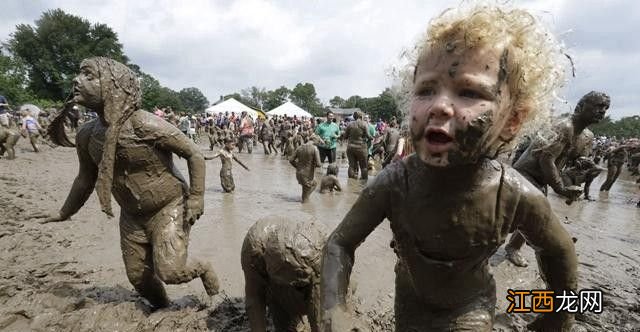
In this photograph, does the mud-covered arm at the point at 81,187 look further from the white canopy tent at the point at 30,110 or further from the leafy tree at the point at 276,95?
the leafy tree at the point at 276,95

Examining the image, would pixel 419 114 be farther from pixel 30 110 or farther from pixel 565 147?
pixel 30 110

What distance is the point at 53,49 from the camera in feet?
185

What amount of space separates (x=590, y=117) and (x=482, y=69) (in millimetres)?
4315

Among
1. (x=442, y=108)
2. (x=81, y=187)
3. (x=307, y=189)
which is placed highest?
(x=442, y=108)

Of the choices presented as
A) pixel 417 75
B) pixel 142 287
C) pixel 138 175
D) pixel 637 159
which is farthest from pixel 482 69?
pixel 637 159

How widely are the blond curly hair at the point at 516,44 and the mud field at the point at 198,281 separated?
1659 mm

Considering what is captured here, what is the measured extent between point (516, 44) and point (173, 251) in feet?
9.18

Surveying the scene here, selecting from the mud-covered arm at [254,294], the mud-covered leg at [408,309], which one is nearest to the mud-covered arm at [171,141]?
the mud-covered arm at [254,294]

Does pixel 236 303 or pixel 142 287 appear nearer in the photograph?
pixel 142 287

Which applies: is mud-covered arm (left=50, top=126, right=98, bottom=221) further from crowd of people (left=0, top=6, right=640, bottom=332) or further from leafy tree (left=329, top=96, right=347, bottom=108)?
leafy tree (left=329, top=96, right=347, bottom=108)

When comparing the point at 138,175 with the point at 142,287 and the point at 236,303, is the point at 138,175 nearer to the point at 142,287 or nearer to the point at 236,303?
the point at 142,287

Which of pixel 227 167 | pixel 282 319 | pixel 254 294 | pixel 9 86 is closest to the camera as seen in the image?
pixel 254 294

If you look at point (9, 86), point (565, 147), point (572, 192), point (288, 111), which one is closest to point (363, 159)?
point (565, 147)

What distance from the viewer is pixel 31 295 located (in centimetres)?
375
